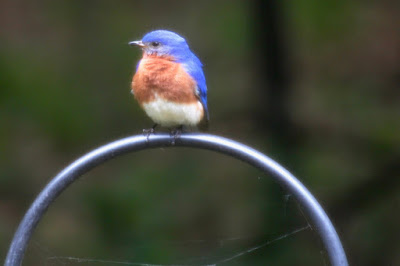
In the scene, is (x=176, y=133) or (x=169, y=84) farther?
(x=169, y=84)

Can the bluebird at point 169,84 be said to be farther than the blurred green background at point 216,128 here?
No

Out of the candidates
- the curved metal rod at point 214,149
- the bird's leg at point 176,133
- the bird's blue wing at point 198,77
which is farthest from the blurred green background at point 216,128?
the curved metal rod at point 214,149

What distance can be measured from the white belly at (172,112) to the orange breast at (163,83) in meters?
0.02

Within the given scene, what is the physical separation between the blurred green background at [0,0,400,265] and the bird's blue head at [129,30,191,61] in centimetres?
151

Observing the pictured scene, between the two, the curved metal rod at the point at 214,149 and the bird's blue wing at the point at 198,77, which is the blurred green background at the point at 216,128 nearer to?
the bird's blue wing at the point at 198,77

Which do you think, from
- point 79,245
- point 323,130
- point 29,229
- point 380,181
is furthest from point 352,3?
point 29,229

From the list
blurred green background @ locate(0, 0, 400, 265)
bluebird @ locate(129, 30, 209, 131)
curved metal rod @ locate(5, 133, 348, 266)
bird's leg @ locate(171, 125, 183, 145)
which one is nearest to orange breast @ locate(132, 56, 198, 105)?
bluebird @ locate(129, 30, 209, 131)

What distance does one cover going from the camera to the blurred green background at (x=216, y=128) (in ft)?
16.0

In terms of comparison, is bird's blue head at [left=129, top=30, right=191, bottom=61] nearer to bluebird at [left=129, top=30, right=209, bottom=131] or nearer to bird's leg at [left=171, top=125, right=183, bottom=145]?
bluebird at [left=129, top=30, right=209, bottom=131]

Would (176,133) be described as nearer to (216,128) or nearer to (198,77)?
(198,77)

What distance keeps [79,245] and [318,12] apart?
2053mm

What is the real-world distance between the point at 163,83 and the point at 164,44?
19 cm

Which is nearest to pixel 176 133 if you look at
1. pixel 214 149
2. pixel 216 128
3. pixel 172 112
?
pixel 214 149

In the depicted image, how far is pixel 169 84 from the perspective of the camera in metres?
3.23
